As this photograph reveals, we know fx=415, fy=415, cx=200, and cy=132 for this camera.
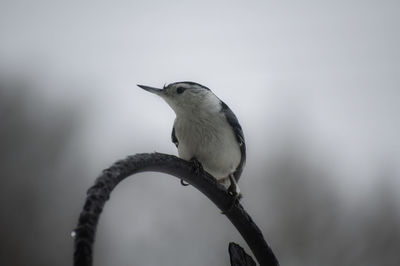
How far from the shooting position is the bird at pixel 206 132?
218cm

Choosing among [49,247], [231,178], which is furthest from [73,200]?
[231,178]

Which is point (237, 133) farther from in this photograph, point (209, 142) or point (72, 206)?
point (72, 206)

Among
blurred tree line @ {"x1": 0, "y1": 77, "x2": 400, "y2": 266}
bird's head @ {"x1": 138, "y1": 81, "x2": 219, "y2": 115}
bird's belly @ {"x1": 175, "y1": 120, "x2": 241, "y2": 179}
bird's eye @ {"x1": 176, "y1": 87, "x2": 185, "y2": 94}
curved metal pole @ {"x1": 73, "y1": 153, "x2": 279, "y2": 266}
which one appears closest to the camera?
curved metal pole @ {"x1": 73, "y1": 153, "x2": 279, "y2": 266}

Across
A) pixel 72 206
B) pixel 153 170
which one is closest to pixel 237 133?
pixel 153 170

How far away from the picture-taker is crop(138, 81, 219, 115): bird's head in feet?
8.03

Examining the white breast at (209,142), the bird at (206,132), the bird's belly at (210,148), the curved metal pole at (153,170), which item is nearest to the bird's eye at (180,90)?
the bird at (206,132)

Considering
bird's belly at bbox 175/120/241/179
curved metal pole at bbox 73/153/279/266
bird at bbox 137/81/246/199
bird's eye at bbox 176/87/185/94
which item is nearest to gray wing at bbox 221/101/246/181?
bird at bbox 137/81/246/199

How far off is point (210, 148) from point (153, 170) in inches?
38.0

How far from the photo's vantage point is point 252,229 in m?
1.34

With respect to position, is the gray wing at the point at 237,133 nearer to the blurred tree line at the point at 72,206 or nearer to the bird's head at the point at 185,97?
the bird's head at the point at 185,97

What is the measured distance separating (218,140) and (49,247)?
3.20m

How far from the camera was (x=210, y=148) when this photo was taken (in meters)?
2.18

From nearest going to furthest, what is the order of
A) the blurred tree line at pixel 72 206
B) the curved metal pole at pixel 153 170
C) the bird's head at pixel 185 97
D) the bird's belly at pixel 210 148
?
the curved metal pole at pixel 153 170 → the bird's belly at pixel 210 148 → the bird's head at pixel 185 97 → the blurred tree line at pixel 72 206

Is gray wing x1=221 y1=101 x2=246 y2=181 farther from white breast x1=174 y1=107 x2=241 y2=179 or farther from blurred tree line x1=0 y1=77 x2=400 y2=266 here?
blurred tree line x1=0 y1=77 x2=400 y2=266
